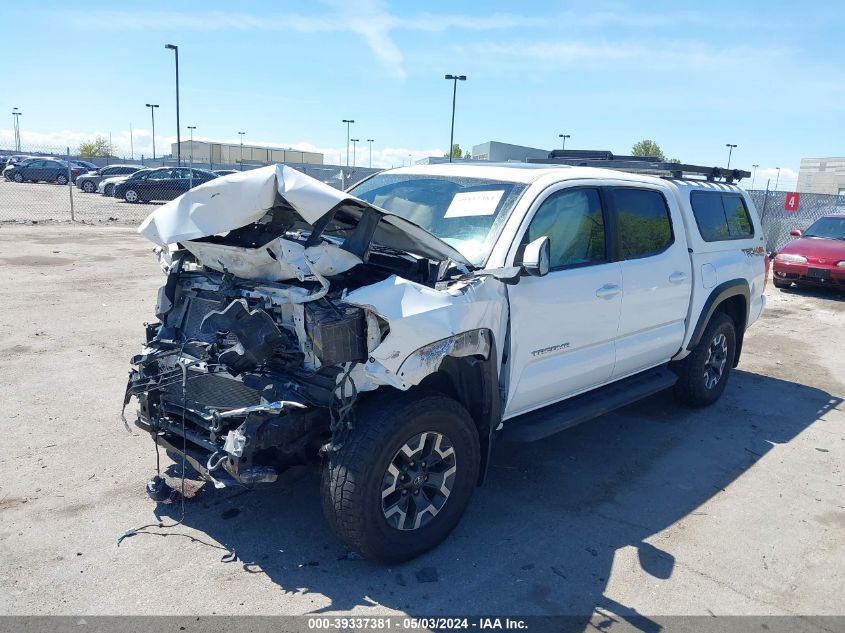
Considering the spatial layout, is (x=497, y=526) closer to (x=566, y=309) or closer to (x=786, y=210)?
(x=566, y=309)

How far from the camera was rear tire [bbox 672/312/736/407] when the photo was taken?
5.87 m

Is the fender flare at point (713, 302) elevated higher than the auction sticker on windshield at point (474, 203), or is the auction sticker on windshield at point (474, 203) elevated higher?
the auction sticker on windshield at point (474, 203)

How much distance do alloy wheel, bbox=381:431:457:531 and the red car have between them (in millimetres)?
11513

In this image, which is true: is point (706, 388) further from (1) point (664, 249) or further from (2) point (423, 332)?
(2) point (423, 332)

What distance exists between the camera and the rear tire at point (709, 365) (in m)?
5.87

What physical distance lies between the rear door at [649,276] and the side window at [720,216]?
410 millimetres

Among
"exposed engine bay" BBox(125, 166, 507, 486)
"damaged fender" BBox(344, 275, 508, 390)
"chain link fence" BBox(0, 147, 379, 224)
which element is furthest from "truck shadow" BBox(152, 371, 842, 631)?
"chain link fence" BBox(0, 147, 379, 224)

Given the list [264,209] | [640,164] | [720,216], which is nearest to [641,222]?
[640,164]

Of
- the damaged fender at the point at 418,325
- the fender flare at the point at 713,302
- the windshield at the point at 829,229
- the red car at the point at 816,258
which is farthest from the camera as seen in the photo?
the windshield at the point at 829,229

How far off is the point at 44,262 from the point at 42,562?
32.0ft

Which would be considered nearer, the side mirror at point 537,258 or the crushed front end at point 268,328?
the crushed front end at point 268,328

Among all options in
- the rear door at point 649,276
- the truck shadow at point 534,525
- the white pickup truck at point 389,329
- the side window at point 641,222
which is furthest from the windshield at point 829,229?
the white pickup truck at point 389,329

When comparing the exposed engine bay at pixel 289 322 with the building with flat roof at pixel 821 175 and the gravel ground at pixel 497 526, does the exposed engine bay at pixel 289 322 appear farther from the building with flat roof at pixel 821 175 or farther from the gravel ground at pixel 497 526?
the building with flat roof at pixel 821 175

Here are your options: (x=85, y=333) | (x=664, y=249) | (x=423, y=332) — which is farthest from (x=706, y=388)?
(x=85, y=333)
